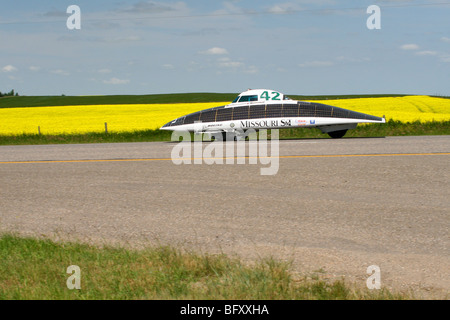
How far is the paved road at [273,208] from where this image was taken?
5605mm

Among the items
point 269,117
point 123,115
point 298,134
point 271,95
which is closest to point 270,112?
point 269,117

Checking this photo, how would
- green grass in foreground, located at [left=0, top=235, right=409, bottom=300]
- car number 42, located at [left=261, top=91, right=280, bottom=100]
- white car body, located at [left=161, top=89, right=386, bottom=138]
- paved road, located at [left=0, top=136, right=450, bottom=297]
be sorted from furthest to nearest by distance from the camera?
car number 42, located at [left=261, top=91, right=280, bottom=100]
white car body, located at [left=161, top=89, right=386, bottom=138]
paved road, located at [left=0, top=136, right=450, bottom=297]
green grass in foreground, located at [left=0, top=235, right=409, bottom=300]

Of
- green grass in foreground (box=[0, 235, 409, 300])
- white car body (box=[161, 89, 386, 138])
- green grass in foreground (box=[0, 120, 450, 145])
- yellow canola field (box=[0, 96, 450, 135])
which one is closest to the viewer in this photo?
green grass in foreground (box=[0, 235, 409, 300])

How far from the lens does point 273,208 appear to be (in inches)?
310

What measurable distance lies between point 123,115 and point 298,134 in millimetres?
23706

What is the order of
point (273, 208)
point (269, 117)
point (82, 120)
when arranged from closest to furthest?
1. point (273, 208)
2. point (269, 117)
3. point (82, 120)

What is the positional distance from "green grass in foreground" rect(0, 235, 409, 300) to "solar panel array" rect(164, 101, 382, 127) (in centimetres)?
1512

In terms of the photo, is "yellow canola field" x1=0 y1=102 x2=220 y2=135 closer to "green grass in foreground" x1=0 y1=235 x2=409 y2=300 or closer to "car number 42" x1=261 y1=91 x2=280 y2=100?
"car number 42" x1=261 y1=91 x2=280 y2=100

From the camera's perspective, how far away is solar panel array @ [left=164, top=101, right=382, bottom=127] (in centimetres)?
1992

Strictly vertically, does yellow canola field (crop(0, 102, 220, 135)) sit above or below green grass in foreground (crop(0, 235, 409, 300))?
above

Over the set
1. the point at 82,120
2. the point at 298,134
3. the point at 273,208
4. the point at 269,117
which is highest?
the point at 82,120

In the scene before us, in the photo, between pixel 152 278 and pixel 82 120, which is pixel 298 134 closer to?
pixel 152 278

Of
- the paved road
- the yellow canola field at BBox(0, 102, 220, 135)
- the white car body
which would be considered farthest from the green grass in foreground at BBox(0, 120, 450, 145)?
the paved road
